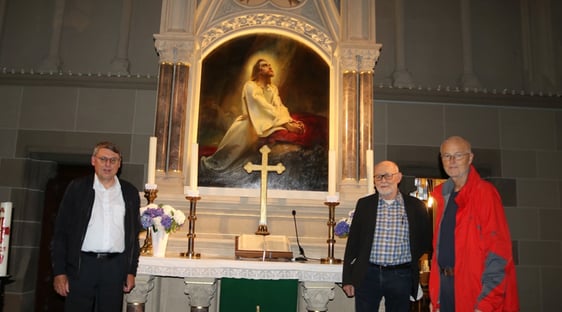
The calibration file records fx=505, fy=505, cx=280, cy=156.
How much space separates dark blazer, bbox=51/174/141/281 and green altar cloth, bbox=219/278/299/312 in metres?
0.76

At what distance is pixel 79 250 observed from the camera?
3.21 m

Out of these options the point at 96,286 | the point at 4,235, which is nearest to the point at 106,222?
the point at 96,286

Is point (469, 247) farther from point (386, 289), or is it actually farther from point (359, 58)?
point (359, 58)

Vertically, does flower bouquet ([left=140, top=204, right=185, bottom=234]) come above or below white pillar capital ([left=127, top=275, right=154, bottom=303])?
above

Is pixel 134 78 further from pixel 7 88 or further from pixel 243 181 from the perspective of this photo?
pixel 243 181

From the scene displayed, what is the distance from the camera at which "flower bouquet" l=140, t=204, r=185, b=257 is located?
403 cm

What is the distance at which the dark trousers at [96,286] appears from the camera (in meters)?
3.19

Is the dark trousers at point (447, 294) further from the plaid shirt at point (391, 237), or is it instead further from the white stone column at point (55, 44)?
the white stone column at point (55, 44)

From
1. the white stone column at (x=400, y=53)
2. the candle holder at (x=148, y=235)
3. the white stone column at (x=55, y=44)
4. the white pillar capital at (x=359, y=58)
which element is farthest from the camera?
the white stone column at (x=400, y=53)

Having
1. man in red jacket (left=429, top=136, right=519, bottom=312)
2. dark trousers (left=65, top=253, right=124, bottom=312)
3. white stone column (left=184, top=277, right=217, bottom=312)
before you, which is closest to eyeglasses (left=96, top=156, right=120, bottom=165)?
dark trousers (left=65, top=253, right=124, bottom=312)

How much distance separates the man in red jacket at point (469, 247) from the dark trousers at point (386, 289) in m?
0.30

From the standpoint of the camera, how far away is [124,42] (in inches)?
242

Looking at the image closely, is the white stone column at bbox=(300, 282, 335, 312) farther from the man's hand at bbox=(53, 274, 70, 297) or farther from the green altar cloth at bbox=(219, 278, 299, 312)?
the man's hand at bbox=(53, 274, 70, 297)

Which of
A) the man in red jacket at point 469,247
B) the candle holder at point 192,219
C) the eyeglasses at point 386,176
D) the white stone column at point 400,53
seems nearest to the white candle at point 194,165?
the candle holder at point 192,219
